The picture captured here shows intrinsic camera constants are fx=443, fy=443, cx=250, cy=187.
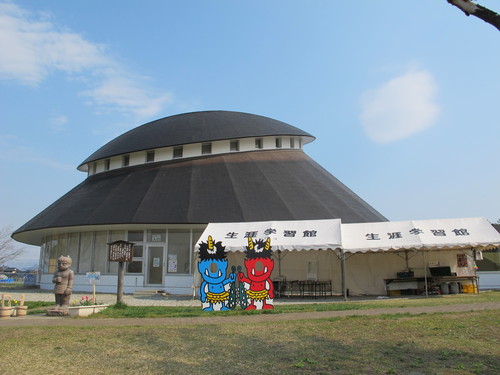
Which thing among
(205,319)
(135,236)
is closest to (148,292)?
(135,236)

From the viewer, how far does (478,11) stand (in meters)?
6.00

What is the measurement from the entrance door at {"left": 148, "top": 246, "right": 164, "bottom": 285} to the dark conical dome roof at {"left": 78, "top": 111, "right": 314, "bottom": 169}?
7.62 meters

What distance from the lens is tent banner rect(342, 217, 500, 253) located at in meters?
18.2

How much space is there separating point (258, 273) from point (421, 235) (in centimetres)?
819

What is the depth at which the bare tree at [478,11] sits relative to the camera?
5863 millimetres

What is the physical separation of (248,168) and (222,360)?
840 inches

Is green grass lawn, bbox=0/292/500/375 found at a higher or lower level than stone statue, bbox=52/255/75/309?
lower

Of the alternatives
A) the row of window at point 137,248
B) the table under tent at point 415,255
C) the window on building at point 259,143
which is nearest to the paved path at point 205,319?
the table under tent at point 415,255

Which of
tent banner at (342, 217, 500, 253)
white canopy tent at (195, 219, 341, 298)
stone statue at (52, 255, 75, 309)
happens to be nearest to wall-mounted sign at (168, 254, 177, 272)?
white canopy tent at (195, 219, 341, 298)

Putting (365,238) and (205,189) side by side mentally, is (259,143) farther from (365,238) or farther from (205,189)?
(365,238)

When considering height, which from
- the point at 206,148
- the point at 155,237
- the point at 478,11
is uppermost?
the point at 206,148

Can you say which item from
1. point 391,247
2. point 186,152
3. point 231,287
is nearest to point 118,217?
point 186,152

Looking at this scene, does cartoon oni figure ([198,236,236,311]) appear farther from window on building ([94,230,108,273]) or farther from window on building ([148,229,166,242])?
window on building ([94,230,108,273])

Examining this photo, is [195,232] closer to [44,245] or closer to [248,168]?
[248,168]
